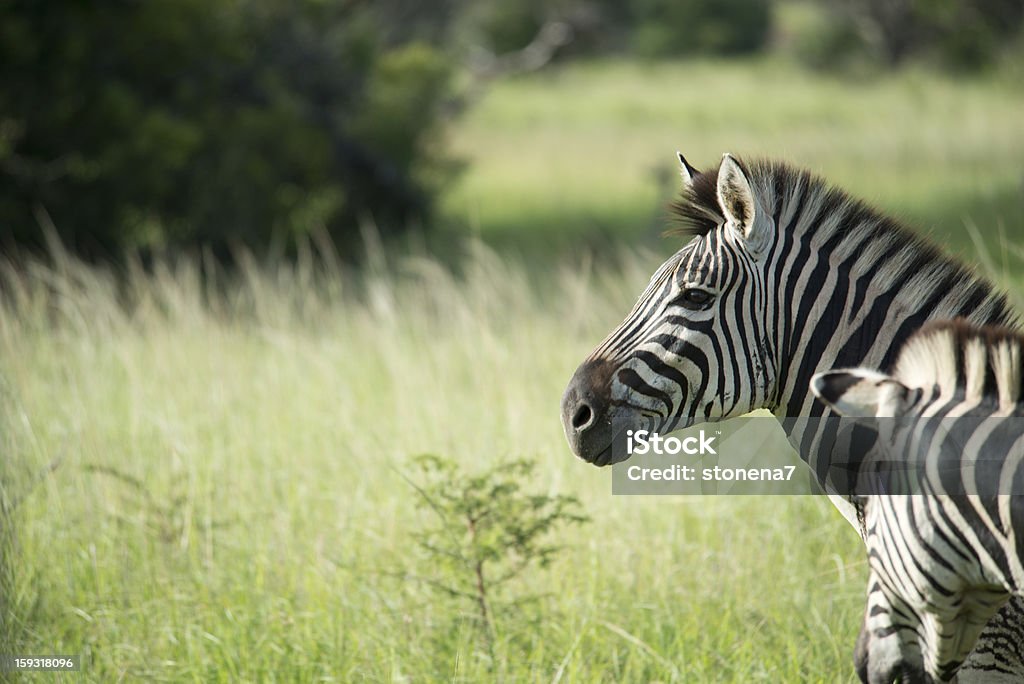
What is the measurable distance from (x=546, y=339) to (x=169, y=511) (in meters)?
3.34

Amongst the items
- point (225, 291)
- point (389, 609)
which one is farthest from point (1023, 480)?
point (225, 291)

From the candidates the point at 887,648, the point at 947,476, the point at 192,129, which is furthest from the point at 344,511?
the point at 192,129

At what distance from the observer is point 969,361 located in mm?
2326

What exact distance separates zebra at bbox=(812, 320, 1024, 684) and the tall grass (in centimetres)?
135

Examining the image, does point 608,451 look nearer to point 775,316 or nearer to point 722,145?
point 775,316

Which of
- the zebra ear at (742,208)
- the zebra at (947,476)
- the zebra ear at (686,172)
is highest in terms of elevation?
the zebra ear at (686,172)

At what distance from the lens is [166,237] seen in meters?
12.1

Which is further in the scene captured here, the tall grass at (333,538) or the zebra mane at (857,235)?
the tall grass at (333,538)

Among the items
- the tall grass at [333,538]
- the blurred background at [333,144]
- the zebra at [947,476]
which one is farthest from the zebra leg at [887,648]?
the blurred background at [333,144]


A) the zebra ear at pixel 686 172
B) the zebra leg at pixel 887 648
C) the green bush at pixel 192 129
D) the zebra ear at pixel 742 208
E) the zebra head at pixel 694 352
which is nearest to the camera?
the zebra leg at pixel 887 648

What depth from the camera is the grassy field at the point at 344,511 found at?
407 cm

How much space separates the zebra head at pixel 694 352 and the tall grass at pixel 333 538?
109 cm

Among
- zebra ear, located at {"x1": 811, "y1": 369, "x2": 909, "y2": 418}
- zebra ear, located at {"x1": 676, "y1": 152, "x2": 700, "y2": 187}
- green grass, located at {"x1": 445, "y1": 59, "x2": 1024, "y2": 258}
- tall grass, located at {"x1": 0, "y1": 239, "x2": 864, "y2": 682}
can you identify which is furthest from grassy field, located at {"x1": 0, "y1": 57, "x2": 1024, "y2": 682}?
zebra ear, located at {"x1": 811, "y1": 369, "x2": 909, "y2": 418}

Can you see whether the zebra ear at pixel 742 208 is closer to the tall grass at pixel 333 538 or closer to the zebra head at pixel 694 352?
the zebra head at pixel 694 352
